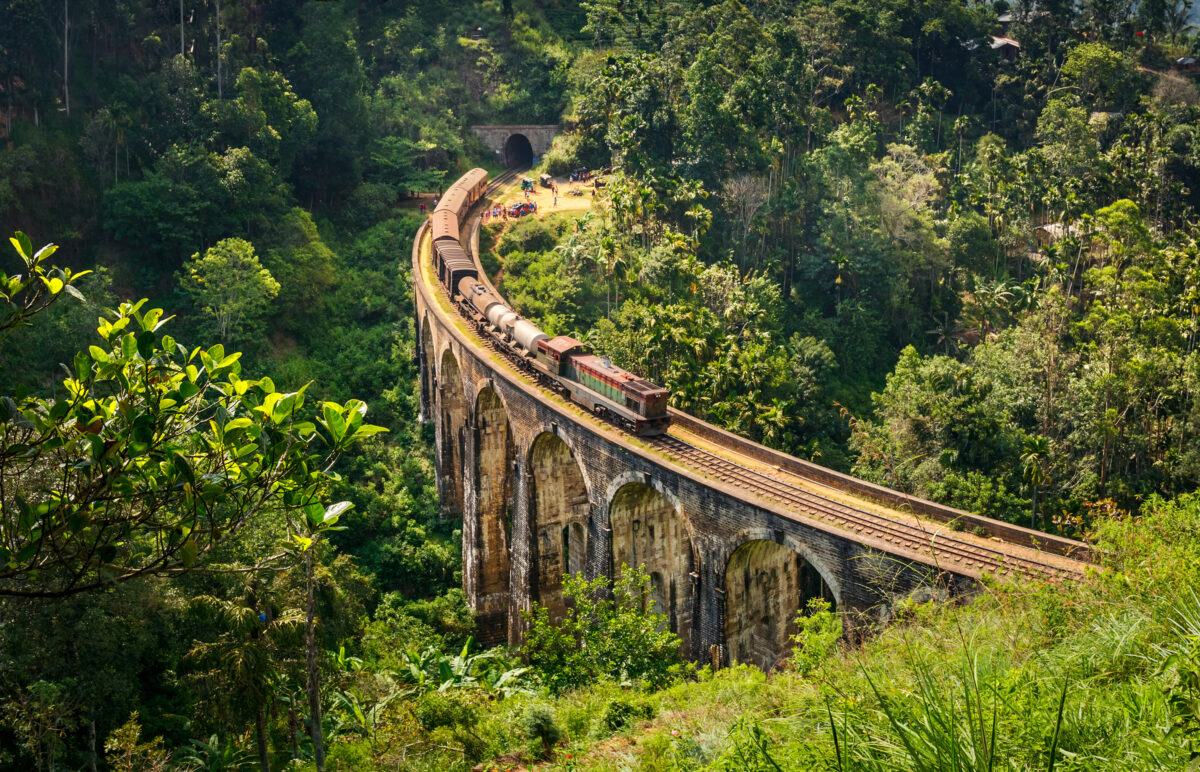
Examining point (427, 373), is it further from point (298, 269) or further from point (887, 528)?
point (887, 528)

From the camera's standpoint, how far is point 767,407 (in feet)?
161

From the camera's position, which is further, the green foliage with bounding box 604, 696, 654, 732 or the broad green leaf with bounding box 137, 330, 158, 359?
the green foliage with bounding box 604, 696, 654, 732

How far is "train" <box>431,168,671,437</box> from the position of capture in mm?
34906

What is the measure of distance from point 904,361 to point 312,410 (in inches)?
1202

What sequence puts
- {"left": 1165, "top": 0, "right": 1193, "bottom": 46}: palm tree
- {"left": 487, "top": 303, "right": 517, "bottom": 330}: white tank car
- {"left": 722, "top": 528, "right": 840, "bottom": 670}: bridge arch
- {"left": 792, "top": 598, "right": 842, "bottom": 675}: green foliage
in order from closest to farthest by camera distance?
1. {"left": 792, "top": 598, "right": 842, "bottom": 675}: green foliage
2. {"left": 722, "top": 528, "right": 840, "bottom": 670}: bridge arch
3. {"left": 487, "top": 303, "right": 517, "bottom": 330}: white tank car
4. {"left": 1165, "top": 0, "right": 1193, "bottom": 46}: palm tree

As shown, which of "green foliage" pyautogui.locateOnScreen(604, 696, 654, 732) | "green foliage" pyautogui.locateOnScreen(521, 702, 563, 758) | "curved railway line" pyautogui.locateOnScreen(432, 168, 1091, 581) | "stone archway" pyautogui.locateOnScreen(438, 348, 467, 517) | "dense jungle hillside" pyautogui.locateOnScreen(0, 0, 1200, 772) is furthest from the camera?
"stone archway" pyautogui.locateOnScreen(438, 348, 467, 517)

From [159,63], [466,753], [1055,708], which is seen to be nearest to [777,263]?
[159,63]

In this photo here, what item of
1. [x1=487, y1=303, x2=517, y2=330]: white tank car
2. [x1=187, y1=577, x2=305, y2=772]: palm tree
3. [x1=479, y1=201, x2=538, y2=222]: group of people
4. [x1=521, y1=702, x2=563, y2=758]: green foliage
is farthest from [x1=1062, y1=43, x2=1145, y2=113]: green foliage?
[x1=187, y1=577, x2=305, y2=772]: palm tree

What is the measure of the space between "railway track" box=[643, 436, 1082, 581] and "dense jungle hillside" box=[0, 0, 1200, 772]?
2.05m

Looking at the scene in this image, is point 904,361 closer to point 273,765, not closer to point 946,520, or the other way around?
point 946,520

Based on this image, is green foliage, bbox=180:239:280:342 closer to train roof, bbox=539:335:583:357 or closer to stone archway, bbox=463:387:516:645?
stone archway, bbox=463:387:516:645

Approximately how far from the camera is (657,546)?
35.8 metres

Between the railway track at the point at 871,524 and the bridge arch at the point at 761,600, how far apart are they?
1.67 meters

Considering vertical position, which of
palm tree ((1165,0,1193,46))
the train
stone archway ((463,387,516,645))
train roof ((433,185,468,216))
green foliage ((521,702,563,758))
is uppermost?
palm tree ((1165,0,1193,46))
